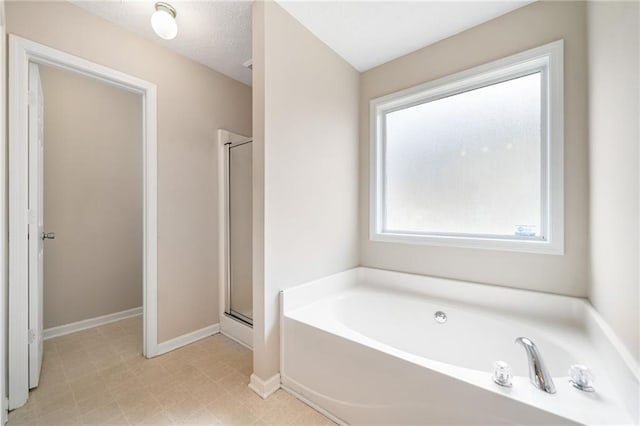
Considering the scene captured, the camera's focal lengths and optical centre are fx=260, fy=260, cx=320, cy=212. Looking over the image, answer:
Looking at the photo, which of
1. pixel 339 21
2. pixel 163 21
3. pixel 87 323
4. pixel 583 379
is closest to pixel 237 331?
pixel 87 323

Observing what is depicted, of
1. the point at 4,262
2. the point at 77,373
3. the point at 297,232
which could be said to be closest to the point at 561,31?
the point at 297,232

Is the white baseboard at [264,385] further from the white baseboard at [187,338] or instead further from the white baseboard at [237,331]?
the white baseboard at [187,338]

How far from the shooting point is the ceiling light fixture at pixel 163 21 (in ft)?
5.15

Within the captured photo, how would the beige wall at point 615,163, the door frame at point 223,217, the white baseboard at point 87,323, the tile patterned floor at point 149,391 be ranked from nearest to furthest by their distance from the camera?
the beige wall at point 615,163, the tile patterned floor at point 149,391, the white baseboard at point 87,323, the door frame at point 223,217

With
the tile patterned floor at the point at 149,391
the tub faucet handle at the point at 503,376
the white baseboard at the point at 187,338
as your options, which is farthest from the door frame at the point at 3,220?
the tub faucet handle at the point at 503,376

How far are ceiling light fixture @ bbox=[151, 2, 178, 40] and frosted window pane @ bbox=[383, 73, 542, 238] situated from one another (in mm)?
1700

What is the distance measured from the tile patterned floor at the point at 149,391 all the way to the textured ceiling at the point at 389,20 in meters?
2.45

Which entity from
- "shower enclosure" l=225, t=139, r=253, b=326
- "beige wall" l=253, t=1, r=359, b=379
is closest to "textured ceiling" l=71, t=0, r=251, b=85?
"beige wall" l=253, t=1, r=359, b=379

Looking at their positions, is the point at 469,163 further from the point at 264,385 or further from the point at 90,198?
the point at 90,198

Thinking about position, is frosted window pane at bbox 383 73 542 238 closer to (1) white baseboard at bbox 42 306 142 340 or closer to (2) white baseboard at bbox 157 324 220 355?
(2) white baseboard at bbox 157 324 220 355

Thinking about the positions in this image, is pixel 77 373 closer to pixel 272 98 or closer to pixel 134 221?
pixel 134 221

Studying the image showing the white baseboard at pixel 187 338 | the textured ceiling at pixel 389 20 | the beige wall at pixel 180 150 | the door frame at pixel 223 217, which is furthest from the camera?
Result: the door frame at pixel 223 217

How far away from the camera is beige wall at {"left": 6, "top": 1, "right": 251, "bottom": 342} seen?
181cm

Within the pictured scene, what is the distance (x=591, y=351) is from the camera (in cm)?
122
